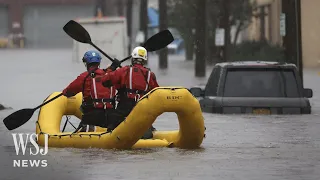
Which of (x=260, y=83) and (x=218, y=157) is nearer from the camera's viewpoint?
(x=218, y=157)

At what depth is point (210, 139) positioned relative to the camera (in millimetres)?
18844

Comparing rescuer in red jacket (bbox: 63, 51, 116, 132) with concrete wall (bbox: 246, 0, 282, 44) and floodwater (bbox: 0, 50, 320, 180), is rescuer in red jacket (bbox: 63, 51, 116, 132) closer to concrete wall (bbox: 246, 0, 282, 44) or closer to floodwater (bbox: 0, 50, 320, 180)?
floodwater (bbox: 0, 50, 320, 180)

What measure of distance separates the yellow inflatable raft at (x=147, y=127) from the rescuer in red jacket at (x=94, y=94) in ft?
0.82

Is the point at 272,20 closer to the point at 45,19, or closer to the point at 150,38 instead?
the point at 150,38

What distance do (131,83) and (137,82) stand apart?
0.09m

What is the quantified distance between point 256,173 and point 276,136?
5953 mm

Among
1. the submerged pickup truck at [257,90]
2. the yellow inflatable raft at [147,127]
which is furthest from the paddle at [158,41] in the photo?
the submerged pickup truck at [257,90]

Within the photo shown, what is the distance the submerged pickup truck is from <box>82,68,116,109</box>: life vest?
6.50 meters

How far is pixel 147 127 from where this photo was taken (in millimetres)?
15828

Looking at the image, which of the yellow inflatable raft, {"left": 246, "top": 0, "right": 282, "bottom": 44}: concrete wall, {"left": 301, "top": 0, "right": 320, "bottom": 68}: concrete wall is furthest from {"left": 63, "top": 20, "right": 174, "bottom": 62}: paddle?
{"left": 246, "top": 0, "right": 282, "bottom": 44}: concrete wall

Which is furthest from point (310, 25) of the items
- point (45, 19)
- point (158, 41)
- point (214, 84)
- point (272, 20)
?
point (45, 19)

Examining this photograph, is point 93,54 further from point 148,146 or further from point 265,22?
point 265,22

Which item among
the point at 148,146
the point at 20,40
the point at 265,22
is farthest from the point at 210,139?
the point at 20,40

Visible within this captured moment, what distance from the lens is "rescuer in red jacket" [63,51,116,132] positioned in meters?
16.4
